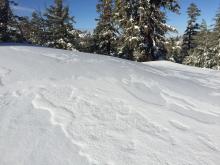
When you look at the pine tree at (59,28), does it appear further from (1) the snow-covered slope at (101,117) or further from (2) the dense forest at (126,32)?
(1) the snow-covered slope at (101,117)

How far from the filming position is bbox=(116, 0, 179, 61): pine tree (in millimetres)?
19967

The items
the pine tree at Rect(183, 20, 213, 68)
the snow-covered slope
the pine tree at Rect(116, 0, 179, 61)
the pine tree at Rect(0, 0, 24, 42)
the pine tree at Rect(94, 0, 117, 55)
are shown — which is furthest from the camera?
the pine tree at Rect(183, 20, 213, 68)

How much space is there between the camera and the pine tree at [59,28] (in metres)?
28.6

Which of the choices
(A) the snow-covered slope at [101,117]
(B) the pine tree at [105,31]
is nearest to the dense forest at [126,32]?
(B) the pine tree at [105,31]

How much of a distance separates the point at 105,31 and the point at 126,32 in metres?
7.04

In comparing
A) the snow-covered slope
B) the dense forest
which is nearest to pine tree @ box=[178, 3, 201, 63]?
the dense forest

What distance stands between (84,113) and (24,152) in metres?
1.10

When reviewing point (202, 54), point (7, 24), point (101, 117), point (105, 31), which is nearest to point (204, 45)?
point (202, 54)

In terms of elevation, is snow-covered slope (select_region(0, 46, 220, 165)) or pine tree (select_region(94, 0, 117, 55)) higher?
pine tree (select_region(94, 0, 117, 55))

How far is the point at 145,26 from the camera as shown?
19969mm

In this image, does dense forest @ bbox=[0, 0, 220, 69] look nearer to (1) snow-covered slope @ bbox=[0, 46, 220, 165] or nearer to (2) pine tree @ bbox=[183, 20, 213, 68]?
(2) pine tree @ bbox=[183, 20, 213, 68]

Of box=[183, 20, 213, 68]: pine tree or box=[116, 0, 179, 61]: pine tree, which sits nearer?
box=[116, 0, 179, 61]: pine tree

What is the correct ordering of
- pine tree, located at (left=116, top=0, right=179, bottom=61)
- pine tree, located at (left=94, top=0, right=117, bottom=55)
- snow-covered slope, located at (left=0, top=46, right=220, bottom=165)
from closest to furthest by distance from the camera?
snow-covered slope, located at (left=0, top=46, right=220, bottom=165), pine tree, located at (left=116, top=0, right=179, bottom=61), pine tree, located at (left=94, top=0, right=117, bottom=55)

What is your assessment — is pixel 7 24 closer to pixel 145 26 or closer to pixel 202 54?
pixel 145 26
